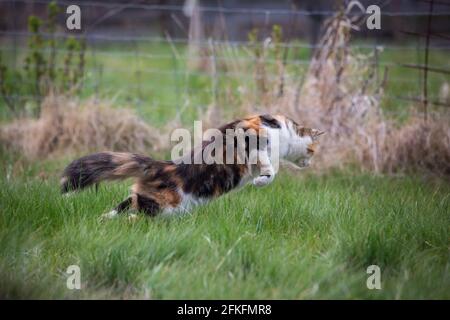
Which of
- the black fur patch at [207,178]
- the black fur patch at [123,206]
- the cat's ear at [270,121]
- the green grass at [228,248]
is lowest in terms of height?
the green grass at [228,248]

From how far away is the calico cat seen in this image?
15.3ft

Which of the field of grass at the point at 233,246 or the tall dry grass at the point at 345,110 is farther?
the tall dry grass at the point at 345,110

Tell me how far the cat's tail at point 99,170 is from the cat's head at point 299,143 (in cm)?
117

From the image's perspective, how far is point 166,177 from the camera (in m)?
4.72

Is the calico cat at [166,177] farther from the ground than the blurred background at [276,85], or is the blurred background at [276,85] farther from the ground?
the blurred background at [276,85]

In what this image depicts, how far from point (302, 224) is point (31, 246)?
1860 mm

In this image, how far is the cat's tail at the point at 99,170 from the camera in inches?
185

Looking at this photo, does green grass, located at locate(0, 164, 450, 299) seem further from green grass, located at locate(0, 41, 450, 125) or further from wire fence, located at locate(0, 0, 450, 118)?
green grass, located at locate(0, 41, 450, 125)

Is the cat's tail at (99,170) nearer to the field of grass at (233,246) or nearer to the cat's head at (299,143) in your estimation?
the field of grass at (233,246)

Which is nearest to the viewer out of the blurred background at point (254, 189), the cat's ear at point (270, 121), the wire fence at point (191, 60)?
the blurred background at point (254, 189)

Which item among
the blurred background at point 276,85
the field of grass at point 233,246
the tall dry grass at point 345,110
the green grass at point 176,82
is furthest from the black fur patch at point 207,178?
the green grass at point 176,82

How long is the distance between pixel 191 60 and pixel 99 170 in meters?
5.34

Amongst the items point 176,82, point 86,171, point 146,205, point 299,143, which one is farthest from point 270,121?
point 176,82
